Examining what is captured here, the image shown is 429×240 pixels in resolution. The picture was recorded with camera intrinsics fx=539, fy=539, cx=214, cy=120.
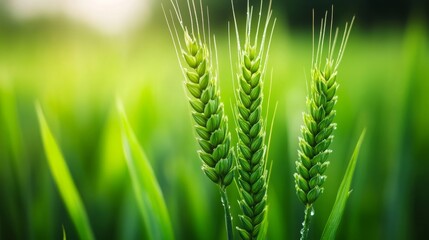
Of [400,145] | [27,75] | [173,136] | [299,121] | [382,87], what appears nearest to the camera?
[400,145]

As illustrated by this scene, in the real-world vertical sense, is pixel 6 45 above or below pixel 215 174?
above

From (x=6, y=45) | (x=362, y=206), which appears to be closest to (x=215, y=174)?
(x=362, y=206)

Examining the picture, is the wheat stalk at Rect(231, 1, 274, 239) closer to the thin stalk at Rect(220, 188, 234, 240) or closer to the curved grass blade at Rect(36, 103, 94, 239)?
the thin stalk at Rect(220, 188, 234, 240)

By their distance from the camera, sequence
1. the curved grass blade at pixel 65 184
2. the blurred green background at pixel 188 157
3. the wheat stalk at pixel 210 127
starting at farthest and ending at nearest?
the blurred green background at pixel 188 157 < the curved grass blade at pixel 65 184 < the wheat stalk at pixel 210 127

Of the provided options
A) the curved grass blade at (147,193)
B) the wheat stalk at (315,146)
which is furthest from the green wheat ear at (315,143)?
the curved grass blade at (147,193)

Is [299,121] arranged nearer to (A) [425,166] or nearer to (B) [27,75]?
(A) [425,166]

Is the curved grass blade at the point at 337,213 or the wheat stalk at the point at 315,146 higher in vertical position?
the wheat stalk at the point at 315,146

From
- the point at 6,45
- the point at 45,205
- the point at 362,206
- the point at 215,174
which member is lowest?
the point at 362,206

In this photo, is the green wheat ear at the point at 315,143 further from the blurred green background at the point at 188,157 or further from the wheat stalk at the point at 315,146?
the blurred green background at the point at 188,157

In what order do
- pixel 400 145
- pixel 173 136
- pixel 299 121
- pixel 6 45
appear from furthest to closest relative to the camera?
1. pixel 6 45
2. pixel 173 136
3. pixel 299 121
4. pixel 400 145
